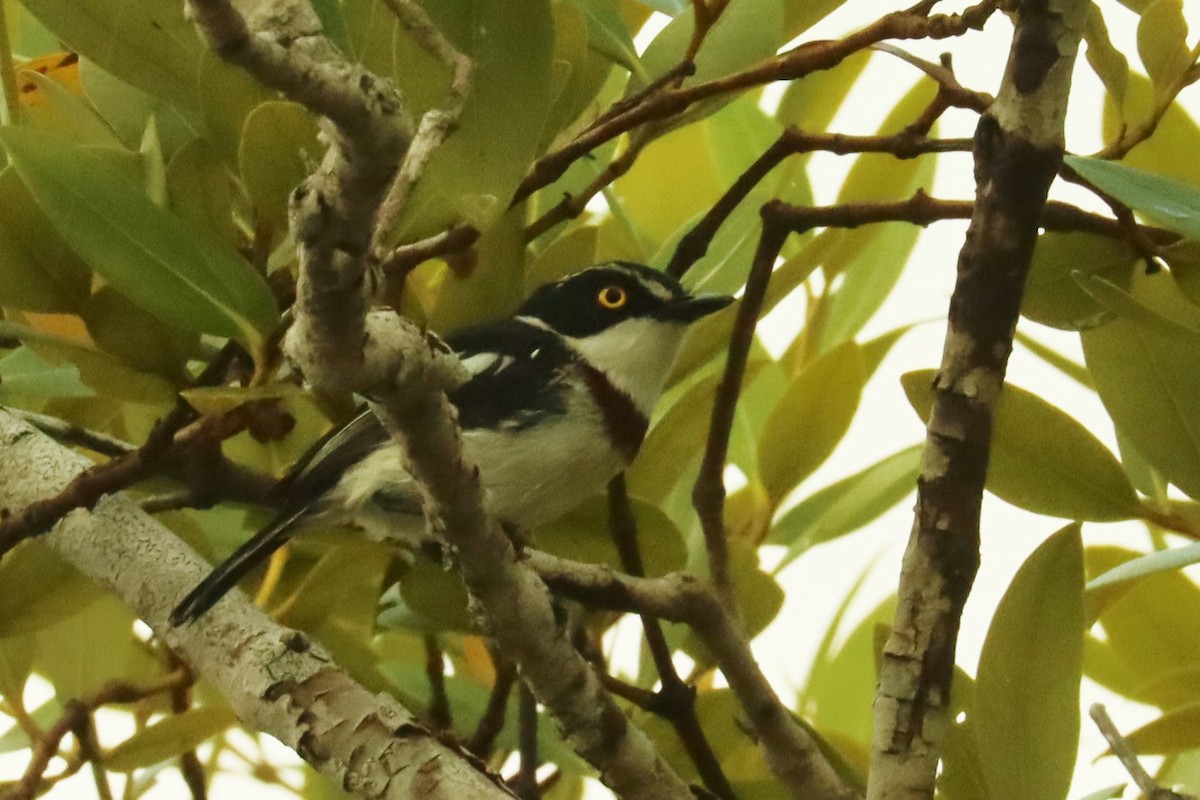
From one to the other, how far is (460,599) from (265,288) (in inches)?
10.6

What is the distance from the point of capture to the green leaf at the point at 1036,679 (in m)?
0.79

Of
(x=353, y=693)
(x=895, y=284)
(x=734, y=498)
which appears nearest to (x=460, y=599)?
(x=353, y=693)

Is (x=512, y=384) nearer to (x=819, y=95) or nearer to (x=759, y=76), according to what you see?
(x=819, y=95)

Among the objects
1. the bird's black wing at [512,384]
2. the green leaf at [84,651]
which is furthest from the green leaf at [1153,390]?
the green leaf at [84,651]

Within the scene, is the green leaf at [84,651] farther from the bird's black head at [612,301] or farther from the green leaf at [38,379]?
the bird's black head at [612,301]

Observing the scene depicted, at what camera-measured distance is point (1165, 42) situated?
85 cm

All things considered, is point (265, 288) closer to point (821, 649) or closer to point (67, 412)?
point (67, 412)

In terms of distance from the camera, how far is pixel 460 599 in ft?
3.14

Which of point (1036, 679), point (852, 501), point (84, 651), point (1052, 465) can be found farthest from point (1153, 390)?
point (84, 651)

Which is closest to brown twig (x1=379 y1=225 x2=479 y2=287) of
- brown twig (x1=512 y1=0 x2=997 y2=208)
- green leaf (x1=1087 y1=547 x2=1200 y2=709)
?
brown twig (x1=512 y1=0 x2=997 y2=208)

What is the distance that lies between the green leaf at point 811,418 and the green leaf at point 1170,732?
0.27 metres

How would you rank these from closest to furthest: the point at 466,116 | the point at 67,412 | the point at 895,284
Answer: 1. the point at 466,116
2. the point at 67,412
3. the point at 895,284

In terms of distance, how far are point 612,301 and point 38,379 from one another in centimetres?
65

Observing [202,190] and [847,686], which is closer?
[202,190]
